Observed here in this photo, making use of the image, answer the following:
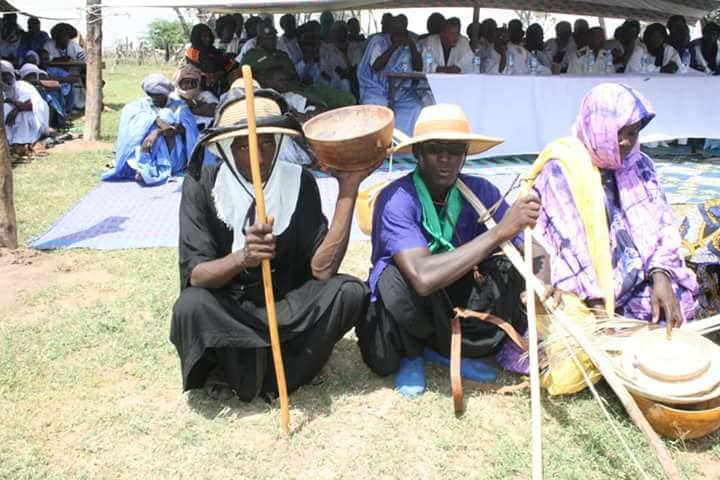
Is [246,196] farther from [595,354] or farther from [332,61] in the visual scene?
[332,61]

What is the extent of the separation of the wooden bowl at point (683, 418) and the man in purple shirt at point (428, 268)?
63 cm

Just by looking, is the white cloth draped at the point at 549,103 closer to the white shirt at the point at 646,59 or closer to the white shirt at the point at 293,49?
the white shirt at the point at 646,59

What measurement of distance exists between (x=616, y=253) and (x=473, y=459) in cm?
104

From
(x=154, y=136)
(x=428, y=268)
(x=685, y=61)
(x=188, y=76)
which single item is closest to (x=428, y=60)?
(x=188, y=76)

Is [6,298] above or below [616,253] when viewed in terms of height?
below

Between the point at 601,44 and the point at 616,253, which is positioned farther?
the point at 601,44

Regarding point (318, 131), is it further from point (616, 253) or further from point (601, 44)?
point (601, 44)

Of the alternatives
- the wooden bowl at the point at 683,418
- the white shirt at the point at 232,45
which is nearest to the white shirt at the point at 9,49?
the white shirt at the point at 232,45

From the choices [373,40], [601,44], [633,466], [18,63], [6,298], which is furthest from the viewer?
[18,63]

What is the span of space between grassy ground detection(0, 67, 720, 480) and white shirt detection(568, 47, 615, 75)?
275 inches

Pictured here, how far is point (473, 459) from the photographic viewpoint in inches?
90.7

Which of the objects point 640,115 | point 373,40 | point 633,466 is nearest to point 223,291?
point 633,466

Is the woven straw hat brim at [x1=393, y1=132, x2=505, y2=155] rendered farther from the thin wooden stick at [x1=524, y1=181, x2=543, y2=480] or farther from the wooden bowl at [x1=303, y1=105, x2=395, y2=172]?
the thin wooden stick at [x1=524, y1=181, x2=543, y2=480]

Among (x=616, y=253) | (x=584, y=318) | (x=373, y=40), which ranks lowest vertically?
(x=584, y=318)
